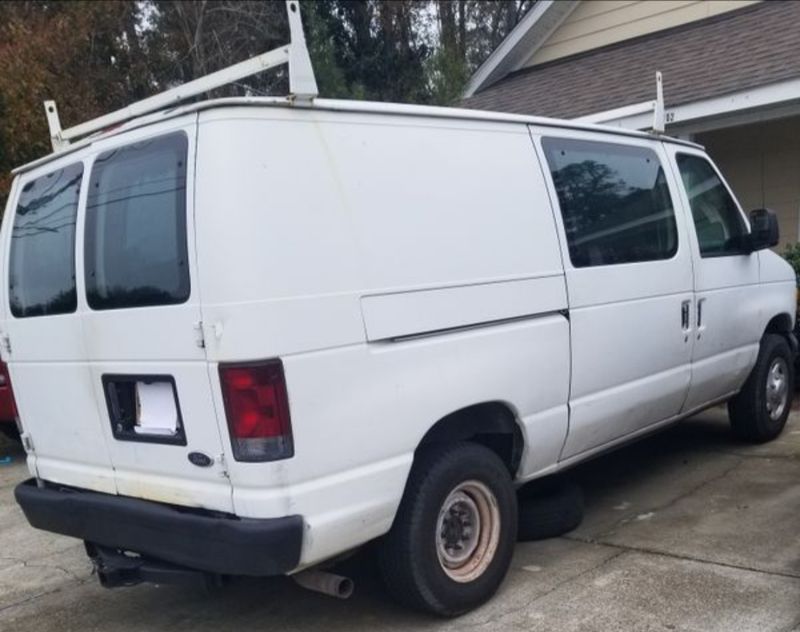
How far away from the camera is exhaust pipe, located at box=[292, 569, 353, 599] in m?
3.43

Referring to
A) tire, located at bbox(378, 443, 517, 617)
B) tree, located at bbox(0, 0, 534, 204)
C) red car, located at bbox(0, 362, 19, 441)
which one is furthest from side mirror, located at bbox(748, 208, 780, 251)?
tree, located at bbox(0, 0, 534, 204)

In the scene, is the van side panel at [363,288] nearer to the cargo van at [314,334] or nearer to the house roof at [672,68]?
the cargo van at [314,334]

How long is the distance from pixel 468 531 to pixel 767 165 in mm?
8147

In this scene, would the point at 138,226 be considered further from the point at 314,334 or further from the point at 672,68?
the point at 672,68

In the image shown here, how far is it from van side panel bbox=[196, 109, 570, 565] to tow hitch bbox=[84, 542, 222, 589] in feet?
1.54

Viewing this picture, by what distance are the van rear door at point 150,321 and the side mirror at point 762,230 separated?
162 inches

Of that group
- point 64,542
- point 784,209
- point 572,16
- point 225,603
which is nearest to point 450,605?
point 225,603

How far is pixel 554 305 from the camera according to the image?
413 centimetres

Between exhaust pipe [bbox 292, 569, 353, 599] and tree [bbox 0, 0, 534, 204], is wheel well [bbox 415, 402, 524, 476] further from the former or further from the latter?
tree [bbox 0, 0, 534, 204]

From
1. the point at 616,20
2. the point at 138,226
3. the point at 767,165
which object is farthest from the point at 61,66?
the point at 138,226

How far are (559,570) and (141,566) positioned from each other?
6.60 ft

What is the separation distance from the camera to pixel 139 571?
11.6 ft

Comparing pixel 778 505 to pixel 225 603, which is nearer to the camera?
pixel 225 603

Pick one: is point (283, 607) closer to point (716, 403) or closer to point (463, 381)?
point (463, 381)
